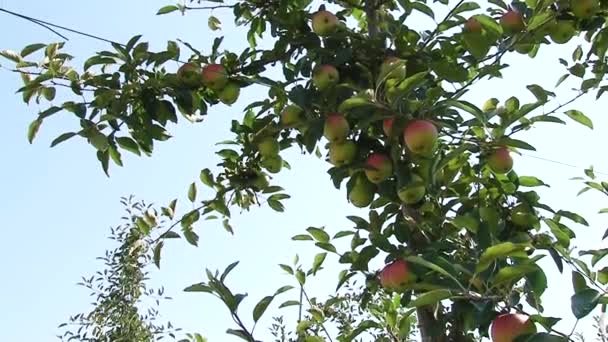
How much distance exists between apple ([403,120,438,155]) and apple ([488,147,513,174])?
0.60 feet

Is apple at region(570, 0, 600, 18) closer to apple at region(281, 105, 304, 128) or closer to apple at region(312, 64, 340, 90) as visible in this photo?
apple at region(312, 64, 340, 90)

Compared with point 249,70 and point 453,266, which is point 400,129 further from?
point 249,70

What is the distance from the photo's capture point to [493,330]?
125 cm

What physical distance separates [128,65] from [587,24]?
1358 mm

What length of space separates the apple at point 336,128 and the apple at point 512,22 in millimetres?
556

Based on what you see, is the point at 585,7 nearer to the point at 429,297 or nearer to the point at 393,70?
the point at 393,70

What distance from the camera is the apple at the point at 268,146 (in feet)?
7.04

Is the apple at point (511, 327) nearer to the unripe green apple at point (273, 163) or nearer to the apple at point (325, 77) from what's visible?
the apple at point (325, 77)

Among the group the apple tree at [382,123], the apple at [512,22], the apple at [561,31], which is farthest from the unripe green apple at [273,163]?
the apple at [561,31]

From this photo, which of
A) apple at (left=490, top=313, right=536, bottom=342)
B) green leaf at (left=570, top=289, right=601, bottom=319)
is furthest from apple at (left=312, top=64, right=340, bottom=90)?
green leaf at (left=570, top=289, right=601, bottom=319)

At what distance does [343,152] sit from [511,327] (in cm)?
77

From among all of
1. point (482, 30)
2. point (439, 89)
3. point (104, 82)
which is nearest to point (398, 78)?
point (439, 89)

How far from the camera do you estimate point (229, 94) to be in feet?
7.01

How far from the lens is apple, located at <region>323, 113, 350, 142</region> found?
179 cm
